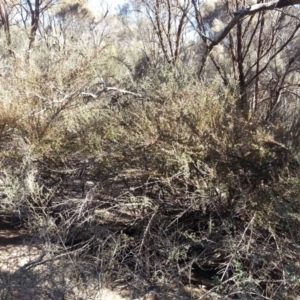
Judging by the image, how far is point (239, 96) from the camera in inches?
181

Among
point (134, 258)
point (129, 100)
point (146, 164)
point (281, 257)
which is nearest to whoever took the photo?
point (281, 257)

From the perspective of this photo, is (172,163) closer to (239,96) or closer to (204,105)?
(204,105)

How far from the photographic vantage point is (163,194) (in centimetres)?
457

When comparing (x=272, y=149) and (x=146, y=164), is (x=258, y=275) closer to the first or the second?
(x=272, y=149)

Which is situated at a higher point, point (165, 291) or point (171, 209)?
point (171, 209)

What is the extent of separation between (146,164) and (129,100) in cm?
99

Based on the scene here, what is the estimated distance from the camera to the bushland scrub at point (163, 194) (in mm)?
3967

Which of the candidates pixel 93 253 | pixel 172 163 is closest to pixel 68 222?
pixel 93 253

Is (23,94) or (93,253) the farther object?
(23,94)

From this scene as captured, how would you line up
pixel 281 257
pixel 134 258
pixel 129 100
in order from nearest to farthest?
pixel 281 257 < pixel 134 258 < pixel 129 100

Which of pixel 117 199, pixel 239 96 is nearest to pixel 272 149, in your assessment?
pixel 239 96

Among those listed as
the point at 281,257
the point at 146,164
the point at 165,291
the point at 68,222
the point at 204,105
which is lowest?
the point at 165,291

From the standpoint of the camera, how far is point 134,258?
13.8 feet

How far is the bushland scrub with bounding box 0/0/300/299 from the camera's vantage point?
3967mm
